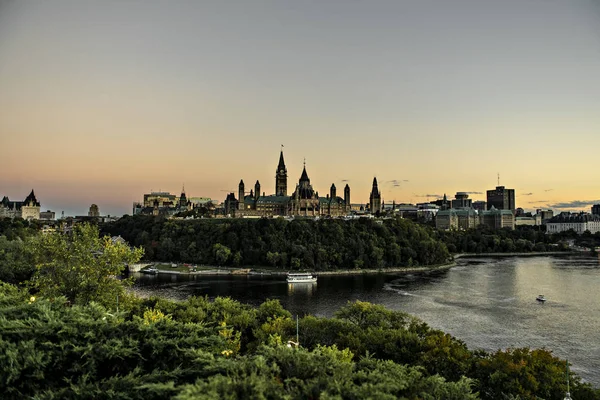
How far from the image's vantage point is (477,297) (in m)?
48.6

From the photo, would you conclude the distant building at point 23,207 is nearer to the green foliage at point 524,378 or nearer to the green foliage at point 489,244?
the green foliage at point 489,244

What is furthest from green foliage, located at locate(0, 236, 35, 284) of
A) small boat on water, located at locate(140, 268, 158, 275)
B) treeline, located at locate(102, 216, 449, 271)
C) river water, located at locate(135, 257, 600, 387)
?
treeline, located at locate(102, 216, 449, 271)

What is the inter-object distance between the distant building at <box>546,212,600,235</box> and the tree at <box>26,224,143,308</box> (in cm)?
18161

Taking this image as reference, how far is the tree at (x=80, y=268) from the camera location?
24.0 m

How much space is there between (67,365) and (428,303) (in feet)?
128

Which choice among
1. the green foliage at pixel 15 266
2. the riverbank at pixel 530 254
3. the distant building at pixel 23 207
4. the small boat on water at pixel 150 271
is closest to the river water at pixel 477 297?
the small boat on water at pixel 150 271

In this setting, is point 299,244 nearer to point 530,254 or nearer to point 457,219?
point 530,254

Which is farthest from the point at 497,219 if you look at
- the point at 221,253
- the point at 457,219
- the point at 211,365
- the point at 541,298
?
the point at 211,365

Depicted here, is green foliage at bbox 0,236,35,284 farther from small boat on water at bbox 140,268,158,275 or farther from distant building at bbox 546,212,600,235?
distant building at bbox 546,212,600,235

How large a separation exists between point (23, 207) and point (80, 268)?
174466 millimetres

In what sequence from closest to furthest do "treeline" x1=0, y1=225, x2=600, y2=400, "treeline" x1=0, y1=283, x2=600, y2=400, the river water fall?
"treeline" x1=0, y1=283, x2=600, y2=400 → "treeline" x1=0, y1=225, x2=600, y2=400 → the river water

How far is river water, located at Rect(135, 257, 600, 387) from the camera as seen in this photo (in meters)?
32.1

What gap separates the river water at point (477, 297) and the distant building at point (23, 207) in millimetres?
128229

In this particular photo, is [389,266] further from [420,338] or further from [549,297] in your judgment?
[420,338]
